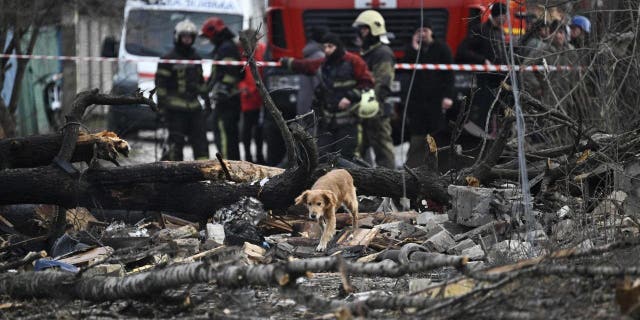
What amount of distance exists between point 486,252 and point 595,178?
7.91 ft

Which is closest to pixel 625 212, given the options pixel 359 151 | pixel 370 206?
pixel 370 206

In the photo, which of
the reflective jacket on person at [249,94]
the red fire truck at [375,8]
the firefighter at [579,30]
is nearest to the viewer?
the firefighter at [579,30]

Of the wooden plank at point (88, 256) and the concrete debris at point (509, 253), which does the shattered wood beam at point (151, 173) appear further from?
the concrete debris at point (509, 253)

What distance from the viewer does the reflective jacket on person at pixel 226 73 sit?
16.3 m

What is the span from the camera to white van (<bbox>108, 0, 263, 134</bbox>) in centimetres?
1902

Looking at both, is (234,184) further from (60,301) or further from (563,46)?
(563,46)

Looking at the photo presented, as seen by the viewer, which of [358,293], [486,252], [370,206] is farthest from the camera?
[370,206]

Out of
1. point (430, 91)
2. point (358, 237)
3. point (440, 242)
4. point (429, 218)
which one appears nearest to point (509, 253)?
point (440, 242)

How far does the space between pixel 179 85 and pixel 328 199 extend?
6.76 metres

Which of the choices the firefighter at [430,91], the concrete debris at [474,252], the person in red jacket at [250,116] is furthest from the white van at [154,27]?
the concrete debris at [474,252]

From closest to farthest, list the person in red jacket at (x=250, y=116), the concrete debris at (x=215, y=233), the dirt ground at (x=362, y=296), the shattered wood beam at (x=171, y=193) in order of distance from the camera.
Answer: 1. the dirt ground at (x=362, y=296)
2. the concrete debris at (x=215, y=233)
3. the shattered wood beam at (x=171, y=193)
4. the person in red jacket at (x=250, y=116)

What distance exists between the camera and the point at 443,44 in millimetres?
15867

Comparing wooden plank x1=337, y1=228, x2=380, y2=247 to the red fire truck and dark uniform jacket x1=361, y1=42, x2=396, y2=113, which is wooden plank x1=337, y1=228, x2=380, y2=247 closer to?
dark uniform jacket x1=361, y1=42, x2=396, y2=113

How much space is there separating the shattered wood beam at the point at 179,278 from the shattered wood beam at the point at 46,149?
2.72m
